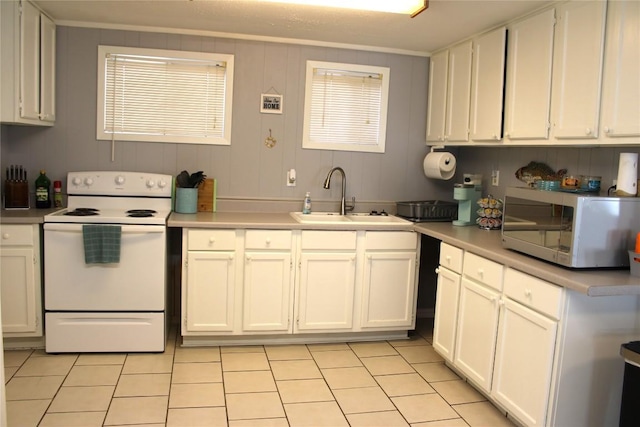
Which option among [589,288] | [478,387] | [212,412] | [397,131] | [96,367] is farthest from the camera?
[397,131]

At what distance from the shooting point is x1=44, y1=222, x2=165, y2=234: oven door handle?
3311 millimetres

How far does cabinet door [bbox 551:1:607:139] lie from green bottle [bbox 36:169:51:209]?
10.5 feet

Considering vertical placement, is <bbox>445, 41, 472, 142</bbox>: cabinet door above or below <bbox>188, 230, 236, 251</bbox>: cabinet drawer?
above

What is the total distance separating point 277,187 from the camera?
414 centimetres

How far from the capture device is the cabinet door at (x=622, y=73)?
236 centimetres

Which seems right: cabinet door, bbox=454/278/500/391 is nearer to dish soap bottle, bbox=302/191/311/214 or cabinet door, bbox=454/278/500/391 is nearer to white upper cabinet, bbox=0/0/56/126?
dish soap bottle, bbox=302/191/311/214

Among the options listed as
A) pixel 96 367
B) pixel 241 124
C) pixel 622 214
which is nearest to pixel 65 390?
pixel 96 367

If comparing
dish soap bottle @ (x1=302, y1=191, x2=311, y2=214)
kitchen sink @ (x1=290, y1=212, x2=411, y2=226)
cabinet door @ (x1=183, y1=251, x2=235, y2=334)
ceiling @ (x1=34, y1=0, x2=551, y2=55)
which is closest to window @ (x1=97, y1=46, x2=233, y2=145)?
ceiling @ (x1=34, y1=0, x2=551, y2=55)

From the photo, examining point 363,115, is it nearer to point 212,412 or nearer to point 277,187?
point 277,187

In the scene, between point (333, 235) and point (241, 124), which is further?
point (241, 124)

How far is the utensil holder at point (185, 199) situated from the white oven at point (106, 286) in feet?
1.15

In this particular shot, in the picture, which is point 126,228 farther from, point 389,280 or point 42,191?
point 389,280

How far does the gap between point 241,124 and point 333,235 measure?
1106 millimetres

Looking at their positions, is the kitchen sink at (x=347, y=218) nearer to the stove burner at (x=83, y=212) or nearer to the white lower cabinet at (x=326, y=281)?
the white lower cabinet at (x=326, y=281)
